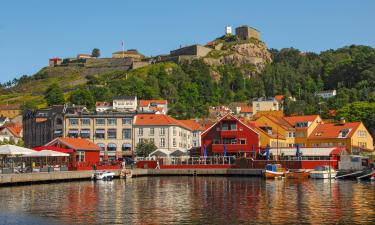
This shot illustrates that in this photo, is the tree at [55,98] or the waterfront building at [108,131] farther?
the tree at [55,98]

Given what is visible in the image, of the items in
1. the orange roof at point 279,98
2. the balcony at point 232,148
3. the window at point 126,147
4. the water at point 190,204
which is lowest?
the water at point 190,204

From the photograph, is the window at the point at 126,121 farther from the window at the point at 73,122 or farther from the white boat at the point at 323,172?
the white boat at the point at 323,172

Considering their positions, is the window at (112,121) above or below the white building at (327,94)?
below

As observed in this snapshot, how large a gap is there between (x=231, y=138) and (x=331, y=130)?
1991 cm

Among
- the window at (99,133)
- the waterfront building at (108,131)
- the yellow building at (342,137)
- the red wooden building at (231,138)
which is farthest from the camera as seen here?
the window at (99,133)

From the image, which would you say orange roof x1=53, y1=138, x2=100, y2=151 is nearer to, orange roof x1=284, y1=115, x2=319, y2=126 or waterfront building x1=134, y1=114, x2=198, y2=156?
waterfront building x1=134, y1=114, x2=198, y2=156

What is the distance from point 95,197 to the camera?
54.6m

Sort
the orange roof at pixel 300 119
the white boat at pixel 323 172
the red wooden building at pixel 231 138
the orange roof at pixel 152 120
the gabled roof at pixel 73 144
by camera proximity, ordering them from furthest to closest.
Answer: the orange roof at pixel 152 120 < the orange roof at pixel 300 119 < the red wooden building at pixel 231 138 < the gabled roof at pixel 73 144 < the white boat at pixel 323 172

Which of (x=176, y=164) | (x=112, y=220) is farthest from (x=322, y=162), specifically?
(x=112, y=220)

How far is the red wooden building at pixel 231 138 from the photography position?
9675cm

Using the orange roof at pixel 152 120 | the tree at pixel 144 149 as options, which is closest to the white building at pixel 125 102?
the orange roof at pixel 152 120

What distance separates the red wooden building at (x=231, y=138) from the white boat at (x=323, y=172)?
699 inches

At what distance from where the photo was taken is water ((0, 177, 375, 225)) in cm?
3909

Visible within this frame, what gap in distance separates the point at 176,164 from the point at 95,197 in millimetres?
40055
